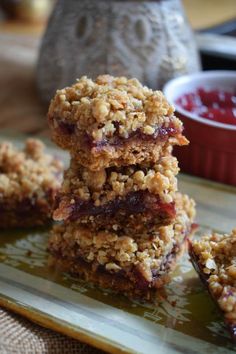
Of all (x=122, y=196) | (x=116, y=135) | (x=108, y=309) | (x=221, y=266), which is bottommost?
(x=108, y=309)

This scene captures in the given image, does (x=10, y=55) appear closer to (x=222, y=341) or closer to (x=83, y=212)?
(x=83, y=212)

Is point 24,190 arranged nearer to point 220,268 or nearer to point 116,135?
point 116,135

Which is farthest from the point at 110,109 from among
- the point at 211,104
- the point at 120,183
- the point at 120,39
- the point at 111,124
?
the point at 120,39

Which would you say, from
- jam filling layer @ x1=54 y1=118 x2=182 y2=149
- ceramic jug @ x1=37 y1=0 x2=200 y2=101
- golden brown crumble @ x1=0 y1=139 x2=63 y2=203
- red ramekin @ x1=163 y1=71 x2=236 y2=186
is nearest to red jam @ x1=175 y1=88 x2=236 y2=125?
red ramekin @ x1=163 y1=71 x2=236 y2=186

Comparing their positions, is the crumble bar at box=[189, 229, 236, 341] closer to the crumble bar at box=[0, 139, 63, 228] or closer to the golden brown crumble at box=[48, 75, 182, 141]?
the golden brown crumble at box=[48, 75, 182, 141]

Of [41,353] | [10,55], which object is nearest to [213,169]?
[41,353]

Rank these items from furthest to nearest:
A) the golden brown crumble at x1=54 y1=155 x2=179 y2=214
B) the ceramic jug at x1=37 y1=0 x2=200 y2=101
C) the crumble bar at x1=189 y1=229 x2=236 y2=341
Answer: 1. the ceramic jug at x1=37 y1=0 x2=200 y2=101
2. the golden brown crumble at x1=54 y1=155 x2=179 y2=214
3. the crumble bar at x1=189 y1=229 x2=236 y2=341

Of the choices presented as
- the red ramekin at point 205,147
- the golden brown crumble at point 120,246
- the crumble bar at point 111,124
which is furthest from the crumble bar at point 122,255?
the red ramekin at point 205,147

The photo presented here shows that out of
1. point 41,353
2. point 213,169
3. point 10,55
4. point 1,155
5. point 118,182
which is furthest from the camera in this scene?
point 10,55
